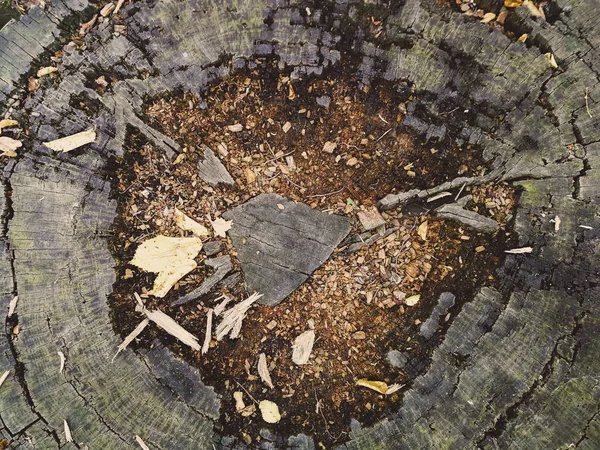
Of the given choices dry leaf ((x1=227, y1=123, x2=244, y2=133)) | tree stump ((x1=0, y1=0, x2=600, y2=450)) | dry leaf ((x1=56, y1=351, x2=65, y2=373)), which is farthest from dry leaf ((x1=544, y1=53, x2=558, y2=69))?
dry leaf ((x1=56, y1=351, x2=65, y2=373))

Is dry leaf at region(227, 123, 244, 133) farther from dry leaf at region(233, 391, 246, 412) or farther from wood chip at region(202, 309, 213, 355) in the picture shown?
dry leaf at region(233, 391, 246, 412)

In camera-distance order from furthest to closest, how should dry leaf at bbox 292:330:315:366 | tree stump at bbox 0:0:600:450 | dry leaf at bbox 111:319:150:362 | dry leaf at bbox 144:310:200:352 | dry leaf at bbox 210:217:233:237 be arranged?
1. dry leaf at bbox 210:217:233:237
2. dry leaf at bbox 292:330:315:366
3. dry leaf at bbox 144:310:200:352
4. dry leaf at bbox 111:319:150:362
5. tree stump at bbox 0:0:600:450

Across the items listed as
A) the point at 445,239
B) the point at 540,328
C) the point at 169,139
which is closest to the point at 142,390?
the point at 169,139

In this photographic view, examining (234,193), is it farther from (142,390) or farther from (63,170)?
(142,390)

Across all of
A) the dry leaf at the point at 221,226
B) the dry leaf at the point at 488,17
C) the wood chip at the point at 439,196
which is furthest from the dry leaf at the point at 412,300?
the dry leaf at the point at 488,17

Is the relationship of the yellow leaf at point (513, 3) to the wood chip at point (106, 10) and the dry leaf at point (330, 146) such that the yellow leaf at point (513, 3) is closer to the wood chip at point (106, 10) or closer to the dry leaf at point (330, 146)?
the dry leaf at point (330, 146)

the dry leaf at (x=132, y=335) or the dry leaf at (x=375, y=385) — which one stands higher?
the dry leaf at (x=132, y=335)

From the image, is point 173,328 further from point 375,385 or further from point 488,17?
point 488,17
